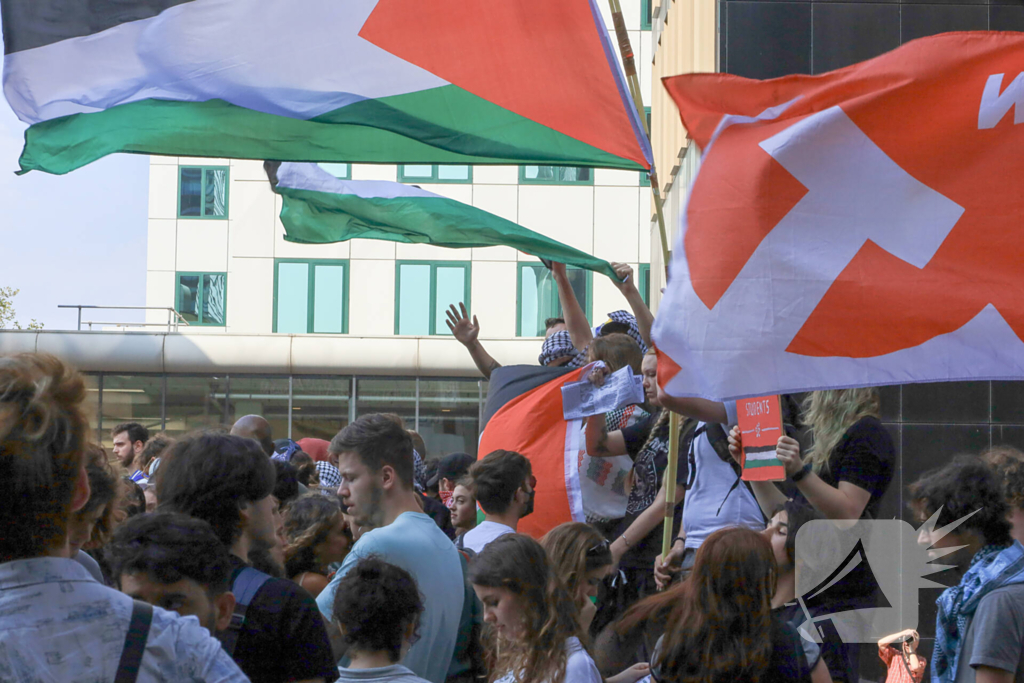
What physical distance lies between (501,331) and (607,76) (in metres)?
19.9

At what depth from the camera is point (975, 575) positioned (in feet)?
13.2

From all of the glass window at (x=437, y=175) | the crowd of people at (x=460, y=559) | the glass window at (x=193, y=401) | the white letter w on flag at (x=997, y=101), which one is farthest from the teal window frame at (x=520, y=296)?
the white letter w on flag at (x=997, y=101)

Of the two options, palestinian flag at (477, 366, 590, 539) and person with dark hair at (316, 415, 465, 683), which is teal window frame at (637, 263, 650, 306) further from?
person with dark hair at (316, 415, 465, 683)

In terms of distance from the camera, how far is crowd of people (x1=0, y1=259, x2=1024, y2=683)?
6.72 ft

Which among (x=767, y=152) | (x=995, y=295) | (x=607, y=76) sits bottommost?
(x=995, y=295)

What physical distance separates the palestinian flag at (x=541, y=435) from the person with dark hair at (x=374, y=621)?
2.75m

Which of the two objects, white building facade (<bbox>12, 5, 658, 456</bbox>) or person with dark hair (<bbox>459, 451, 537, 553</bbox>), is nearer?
person with dark hair (<bbox>459, 451, 537, 553</bbox>)

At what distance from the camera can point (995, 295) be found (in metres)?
4.01

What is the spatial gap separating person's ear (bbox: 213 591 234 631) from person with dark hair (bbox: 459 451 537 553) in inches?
97.8

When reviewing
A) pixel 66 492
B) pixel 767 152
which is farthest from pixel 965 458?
pixel 66 492

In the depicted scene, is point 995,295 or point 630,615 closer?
point 630,615

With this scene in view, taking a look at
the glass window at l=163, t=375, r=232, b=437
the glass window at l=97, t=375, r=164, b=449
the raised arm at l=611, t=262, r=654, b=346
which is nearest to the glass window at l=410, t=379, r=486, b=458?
the glass window at l=163, t=375, r=232, b=437

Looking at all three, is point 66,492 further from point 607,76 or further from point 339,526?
point 607,76

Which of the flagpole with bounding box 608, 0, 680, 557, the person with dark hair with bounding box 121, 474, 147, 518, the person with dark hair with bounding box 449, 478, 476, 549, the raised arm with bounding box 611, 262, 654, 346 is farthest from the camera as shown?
the person with dark hair with bounding box 449, 478, 476, 549
